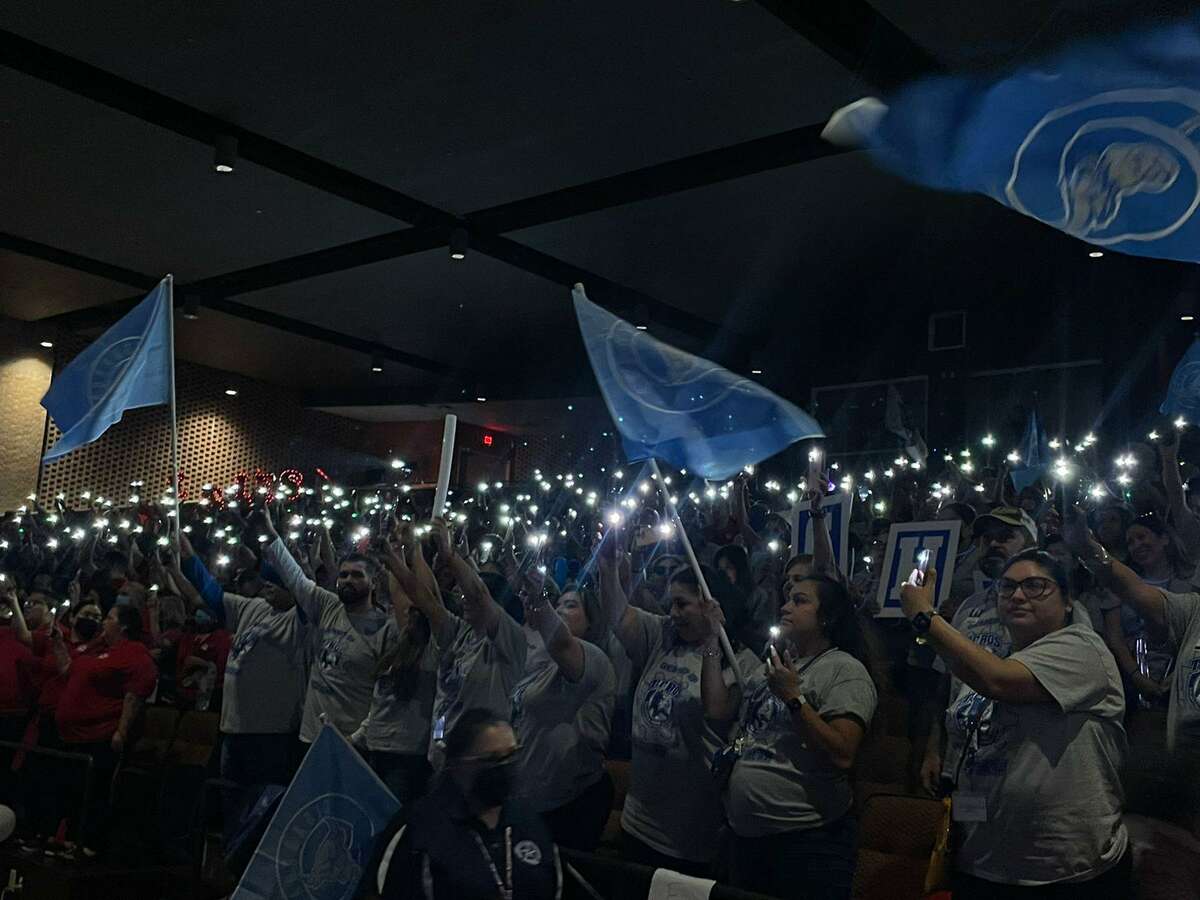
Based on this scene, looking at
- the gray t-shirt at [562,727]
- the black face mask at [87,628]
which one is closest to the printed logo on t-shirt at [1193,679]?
the gray t-shirt at [562,727]

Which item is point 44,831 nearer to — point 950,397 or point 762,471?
point 762,471

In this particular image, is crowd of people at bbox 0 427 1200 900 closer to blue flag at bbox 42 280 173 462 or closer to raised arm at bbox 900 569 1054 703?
raised arm at bbox 900 569 1054 703

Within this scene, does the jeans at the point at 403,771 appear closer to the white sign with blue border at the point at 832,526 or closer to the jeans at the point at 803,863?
the jeans at the point at 803,863

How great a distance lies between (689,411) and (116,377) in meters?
3.48

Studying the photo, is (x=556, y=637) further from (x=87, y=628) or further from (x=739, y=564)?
(x=87, y=628)

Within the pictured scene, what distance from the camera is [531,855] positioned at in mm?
3258

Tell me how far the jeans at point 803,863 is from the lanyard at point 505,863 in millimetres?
767

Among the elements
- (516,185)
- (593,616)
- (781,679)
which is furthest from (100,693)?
(781,679)

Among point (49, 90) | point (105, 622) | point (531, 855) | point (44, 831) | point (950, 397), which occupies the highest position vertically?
point (49, 90)

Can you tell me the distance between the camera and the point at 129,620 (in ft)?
22.8

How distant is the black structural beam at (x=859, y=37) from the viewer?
19.6ft

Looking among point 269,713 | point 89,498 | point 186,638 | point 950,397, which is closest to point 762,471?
point 950,397

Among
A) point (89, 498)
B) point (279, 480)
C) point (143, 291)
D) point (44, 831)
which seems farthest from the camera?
point (279, 480)

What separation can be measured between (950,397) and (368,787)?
28.4 feet
